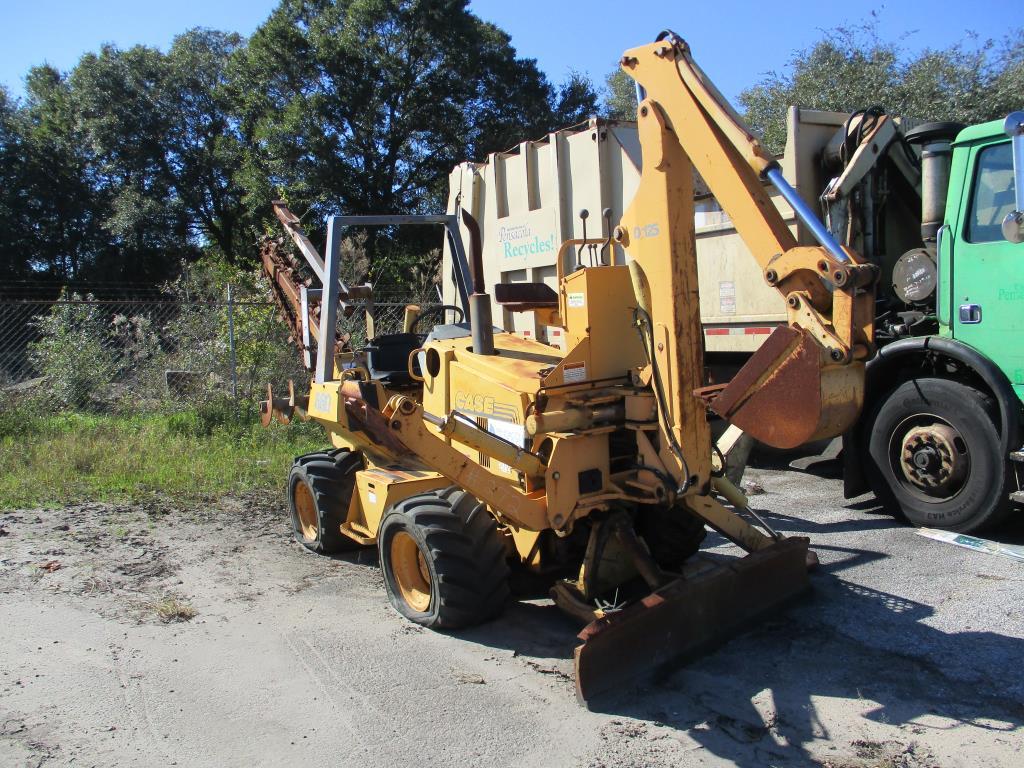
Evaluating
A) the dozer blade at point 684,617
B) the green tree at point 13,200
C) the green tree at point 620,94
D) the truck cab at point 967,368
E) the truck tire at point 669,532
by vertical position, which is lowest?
the dozer blade at point 684,617

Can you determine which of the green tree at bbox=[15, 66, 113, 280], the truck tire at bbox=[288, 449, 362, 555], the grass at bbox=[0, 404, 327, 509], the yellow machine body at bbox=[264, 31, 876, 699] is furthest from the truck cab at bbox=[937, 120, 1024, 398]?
the green tree at bbox=[15, 66, 113, 280]

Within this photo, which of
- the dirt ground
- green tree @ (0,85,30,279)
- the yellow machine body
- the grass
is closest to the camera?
the dirt ground

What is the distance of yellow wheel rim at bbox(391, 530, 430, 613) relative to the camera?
15.3 feet

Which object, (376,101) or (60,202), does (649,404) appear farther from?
(60,202)

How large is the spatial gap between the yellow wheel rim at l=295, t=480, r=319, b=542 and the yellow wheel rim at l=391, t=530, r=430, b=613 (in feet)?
5.30

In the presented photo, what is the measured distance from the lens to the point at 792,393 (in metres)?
3.48

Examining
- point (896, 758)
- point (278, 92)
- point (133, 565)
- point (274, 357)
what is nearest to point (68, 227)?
point (278, 92)

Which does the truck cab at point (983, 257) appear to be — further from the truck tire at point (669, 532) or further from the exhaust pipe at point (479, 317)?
the exhaust pipe at point (479, 317)

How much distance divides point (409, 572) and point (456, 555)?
22.0 inches

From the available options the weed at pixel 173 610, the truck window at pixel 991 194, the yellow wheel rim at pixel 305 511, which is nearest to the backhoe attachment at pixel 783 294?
the truck window at pixel 991 194

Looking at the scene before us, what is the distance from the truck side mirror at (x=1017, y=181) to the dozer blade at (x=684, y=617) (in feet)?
8.12

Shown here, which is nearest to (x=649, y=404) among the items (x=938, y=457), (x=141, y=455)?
(x=938, y=457)

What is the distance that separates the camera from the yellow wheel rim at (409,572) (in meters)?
4.65

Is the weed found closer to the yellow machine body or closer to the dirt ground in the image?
the dirt ground
